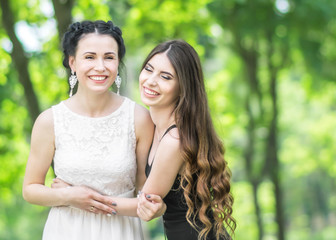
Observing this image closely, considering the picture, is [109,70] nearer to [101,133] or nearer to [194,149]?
[101,133]

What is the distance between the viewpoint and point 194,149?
2.82 meters

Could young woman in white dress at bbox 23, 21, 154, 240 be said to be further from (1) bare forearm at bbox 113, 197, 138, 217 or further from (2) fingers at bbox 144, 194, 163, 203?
(2) fingers at bbox 144, 194, 163, 203

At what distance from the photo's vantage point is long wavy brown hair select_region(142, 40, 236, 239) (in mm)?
2857

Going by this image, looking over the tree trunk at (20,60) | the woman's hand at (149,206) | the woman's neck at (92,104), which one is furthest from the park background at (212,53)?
the woman's hand at (149,206)

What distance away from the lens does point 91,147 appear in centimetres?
303

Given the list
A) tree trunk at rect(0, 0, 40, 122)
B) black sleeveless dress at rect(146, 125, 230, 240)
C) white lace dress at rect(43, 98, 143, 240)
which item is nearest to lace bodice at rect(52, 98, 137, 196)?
white lace dress at rect(43, 98, 143, 240)

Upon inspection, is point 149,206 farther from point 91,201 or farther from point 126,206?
point 91,201

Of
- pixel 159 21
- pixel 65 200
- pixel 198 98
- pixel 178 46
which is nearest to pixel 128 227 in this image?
pixel 65 200

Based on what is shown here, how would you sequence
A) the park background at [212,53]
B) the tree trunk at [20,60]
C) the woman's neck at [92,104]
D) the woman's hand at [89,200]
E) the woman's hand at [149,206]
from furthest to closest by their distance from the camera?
1. the park background at [212,53]
2. the tree trunk at [20,60]
3. the woman's neck at [92,104]
4. the woman's hand at [89,200]
5. the woman's hand at [149,206]

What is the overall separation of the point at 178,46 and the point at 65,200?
51.2 inches

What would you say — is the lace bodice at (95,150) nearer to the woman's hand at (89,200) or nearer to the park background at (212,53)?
the woman's hand at (89,200)

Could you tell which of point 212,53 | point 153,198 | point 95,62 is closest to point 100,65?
point 95,62

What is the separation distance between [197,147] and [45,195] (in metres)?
1.11

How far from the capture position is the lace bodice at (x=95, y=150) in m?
2.99
